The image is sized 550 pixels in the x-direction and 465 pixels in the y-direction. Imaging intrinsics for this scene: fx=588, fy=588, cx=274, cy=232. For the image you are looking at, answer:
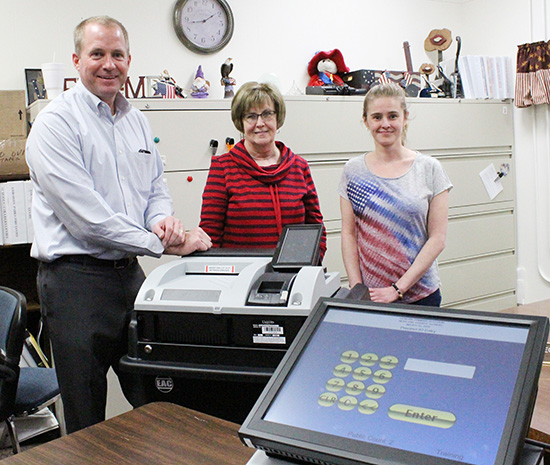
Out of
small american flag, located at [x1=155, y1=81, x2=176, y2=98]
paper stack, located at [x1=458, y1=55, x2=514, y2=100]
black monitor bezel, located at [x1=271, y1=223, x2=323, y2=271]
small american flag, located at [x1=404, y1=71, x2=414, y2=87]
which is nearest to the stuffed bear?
small american flag, located at [x1=404, y1=71, x2=414, y2=87]

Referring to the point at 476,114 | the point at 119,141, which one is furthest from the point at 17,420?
the point at 476,114

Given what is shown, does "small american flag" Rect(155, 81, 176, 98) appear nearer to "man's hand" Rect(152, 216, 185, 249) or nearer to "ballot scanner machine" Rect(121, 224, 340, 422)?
"man's hand" Rect(152, 216, 185, 249)

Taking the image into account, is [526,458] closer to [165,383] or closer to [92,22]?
[165,383]

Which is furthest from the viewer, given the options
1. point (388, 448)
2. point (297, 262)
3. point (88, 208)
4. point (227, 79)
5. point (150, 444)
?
point (227, 79)

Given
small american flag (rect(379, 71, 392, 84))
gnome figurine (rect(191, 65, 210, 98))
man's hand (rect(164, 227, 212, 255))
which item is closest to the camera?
man's hand (rect(164, 227, 212, 255))

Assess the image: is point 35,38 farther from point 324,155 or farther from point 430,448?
point 430,448

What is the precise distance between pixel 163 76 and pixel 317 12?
1.38m

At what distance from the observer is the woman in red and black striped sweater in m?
1.93

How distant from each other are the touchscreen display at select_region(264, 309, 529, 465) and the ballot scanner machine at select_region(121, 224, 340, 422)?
369mm

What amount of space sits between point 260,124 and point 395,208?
1.76 feet

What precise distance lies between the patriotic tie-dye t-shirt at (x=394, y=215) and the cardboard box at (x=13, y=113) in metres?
1.76

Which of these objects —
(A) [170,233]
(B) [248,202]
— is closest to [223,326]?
(A) [170,233]

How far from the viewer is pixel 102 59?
172 cm

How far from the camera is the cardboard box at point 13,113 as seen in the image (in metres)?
2.89
